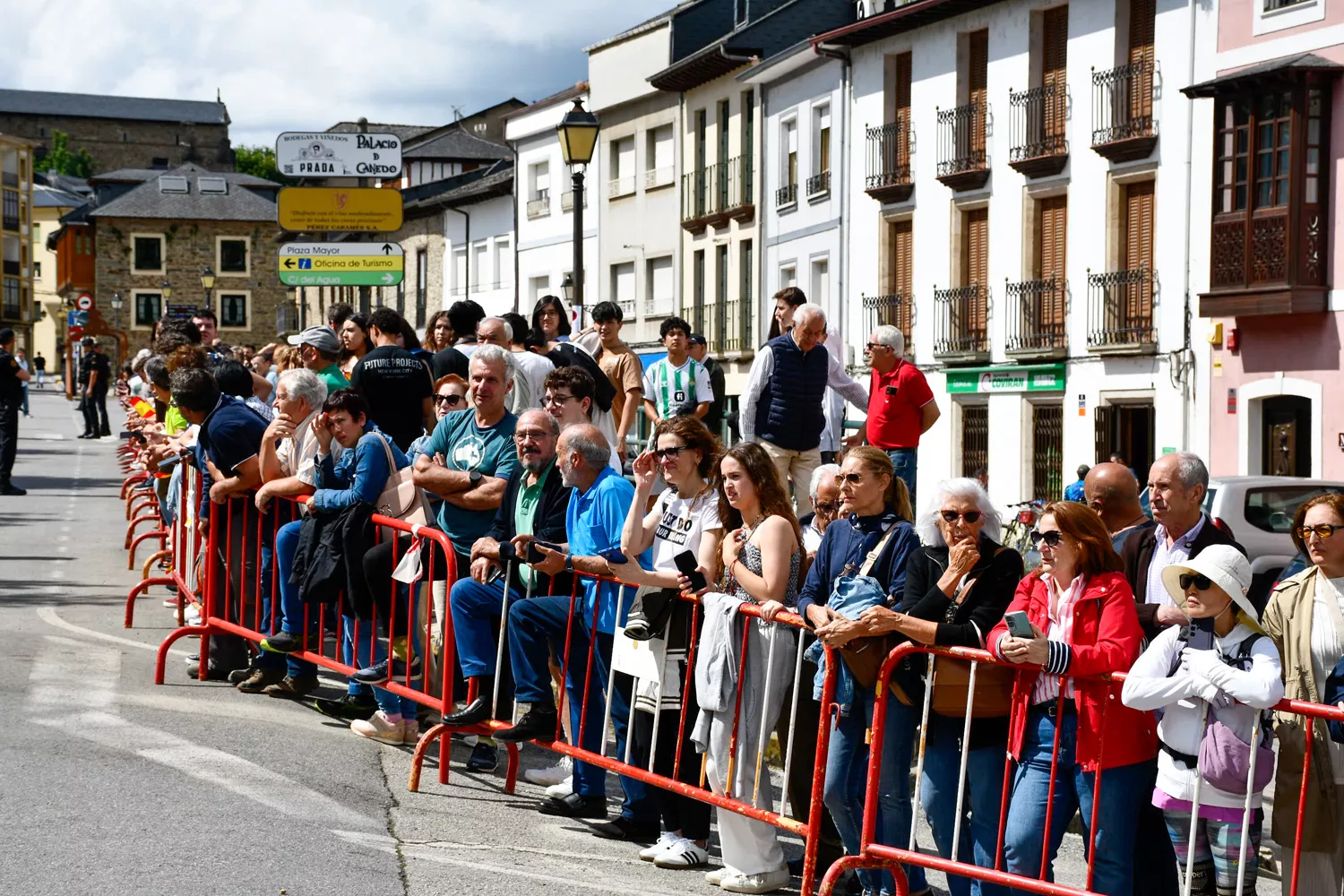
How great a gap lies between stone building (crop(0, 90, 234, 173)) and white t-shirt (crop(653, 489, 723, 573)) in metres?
157

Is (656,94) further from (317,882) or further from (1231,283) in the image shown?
(317,882)

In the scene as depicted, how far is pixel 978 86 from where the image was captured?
33062mm

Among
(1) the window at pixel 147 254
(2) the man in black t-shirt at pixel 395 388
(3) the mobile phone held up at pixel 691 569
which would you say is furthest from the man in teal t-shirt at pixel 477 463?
(1) the window at pixel 147 254

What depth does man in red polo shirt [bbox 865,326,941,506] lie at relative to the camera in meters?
12.1

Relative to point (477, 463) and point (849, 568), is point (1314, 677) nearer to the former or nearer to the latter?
point (849, 568)

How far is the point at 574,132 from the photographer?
18422mm

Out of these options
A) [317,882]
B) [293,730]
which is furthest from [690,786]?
[293,730]

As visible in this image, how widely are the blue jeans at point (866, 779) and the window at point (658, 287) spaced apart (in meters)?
39.8

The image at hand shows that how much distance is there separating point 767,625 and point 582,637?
1305 mm

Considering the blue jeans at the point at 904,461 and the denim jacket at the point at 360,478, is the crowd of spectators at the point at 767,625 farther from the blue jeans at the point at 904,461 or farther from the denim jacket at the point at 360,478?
the blue jeans at the point at 904,461

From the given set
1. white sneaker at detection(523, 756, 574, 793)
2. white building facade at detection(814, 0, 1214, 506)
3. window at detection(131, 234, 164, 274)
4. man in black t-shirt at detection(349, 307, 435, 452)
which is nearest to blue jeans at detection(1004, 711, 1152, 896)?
white sneaker at detection(523, 756, 574, 793)

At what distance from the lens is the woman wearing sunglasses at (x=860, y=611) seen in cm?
636

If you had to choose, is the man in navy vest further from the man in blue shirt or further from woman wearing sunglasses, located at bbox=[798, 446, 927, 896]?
woman wearing sunglasses, located at bbox=[798, 446, 927, 896]

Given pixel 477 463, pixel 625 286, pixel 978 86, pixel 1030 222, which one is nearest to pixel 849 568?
pixel 477 463
